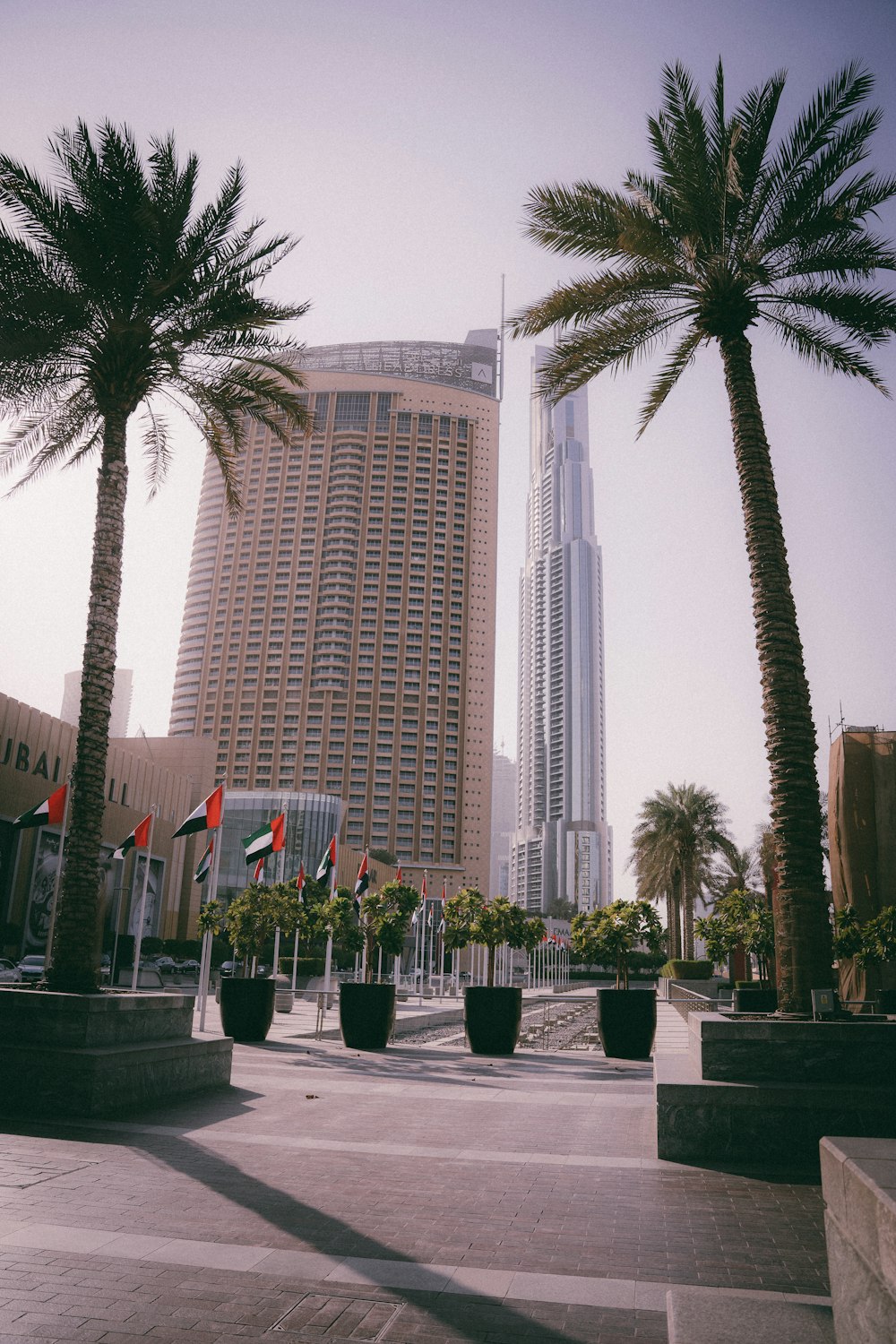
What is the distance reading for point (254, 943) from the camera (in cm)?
1961

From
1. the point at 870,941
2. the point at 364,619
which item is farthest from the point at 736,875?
the point at 364,619

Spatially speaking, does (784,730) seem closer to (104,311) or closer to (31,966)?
(104,311)

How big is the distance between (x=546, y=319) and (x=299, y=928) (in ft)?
50.5

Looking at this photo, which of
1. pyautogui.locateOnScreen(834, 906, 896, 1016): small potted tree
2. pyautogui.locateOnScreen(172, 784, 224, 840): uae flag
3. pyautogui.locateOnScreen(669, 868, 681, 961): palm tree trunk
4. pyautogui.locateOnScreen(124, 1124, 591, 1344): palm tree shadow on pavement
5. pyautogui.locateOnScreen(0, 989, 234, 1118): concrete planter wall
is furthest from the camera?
pyautogui.locateOnScreen(669, 868, 681, 961): palm tree trunk

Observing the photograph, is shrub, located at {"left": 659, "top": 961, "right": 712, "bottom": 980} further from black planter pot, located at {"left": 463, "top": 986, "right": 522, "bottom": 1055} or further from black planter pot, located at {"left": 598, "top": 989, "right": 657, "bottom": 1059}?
black planter pot, located at {"left": 598, "top": 989, "right": 657, "bottom": 1059}

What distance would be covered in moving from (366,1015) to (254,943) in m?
4.23

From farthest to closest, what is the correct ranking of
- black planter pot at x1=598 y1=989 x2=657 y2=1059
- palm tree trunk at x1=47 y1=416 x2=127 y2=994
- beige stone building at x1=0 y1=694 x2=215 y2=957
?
beige stone building at x1=0 y1=694 x2=215 y2=957
black planter pot at x1=598 y1=989 x2=657 y2=1059
palm tree trunk at x1=47 y1=416 x2=127 y2=994

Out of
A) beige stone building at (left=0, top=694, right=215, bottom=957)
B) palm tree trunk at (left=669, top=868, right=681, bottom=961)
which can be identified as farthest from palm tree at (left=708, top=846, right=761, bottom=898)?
beige stone building at (left=0, top=694, right=215, bottom=957)

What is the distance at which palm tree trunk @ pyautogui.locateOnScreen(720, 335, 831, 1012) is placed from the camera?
8.96 metres

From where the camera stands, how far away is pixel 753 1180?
674cm

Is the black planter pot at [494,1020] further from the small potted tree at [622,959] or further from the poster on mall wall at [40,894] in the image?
the poster on mall wall at [40,894]

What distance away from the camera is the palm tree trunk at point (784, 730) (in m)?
8.96

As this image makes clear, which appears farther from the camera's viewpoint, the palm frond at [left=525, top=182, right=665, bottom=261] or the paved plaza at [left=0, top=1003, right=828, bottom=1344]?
the palm frond at [left=525, top=182, right=665, bottom=261]

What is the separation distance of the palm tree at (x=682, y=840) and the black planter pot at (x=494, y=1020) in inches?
1311
